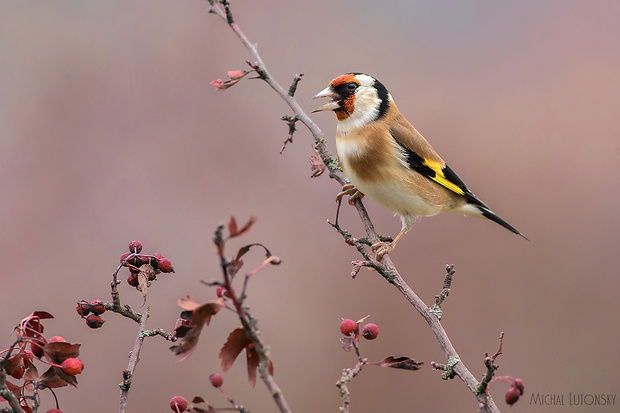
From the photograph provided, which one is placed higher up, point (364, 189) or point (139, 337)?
point (364, 189)

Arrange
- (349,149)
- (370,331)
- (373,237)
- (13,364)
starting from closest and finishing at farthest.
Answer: (13,364) < (370,331) < (373,237) < (349,149)

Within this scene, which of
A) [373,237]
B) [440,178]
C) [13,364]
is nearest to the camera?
[13,364]

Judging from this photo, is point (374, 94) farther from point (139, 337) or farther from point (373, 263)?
point (139, 337)

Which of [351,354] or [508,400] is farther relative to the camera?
[351,354]

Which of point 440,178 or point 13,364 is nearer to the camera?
point 13,364

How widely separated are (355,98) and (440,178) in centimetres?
58

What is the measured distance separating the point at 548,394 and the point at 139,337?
9.52 feet

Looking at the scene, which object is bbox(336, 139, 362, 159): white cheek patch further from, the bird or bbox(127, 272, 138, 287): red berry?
bbox(127, 272, 138, 287): red berry

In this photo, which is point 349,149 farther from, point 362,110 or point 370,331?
point 370,331

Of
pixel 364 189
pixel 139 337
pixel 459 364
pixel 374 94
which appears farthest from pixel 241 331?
pixel 374 94

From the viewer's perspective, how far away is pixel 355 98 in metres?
2.94

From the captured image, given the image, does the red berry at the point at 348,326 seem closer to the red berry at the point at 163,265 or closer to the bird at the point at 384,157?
the red berry at the point at 163,265

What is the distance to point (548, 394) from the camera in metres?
3.63

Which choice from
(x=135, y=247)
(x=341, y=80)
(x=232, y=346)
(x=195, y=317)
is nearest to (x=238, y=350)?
(x=232, y=346)
